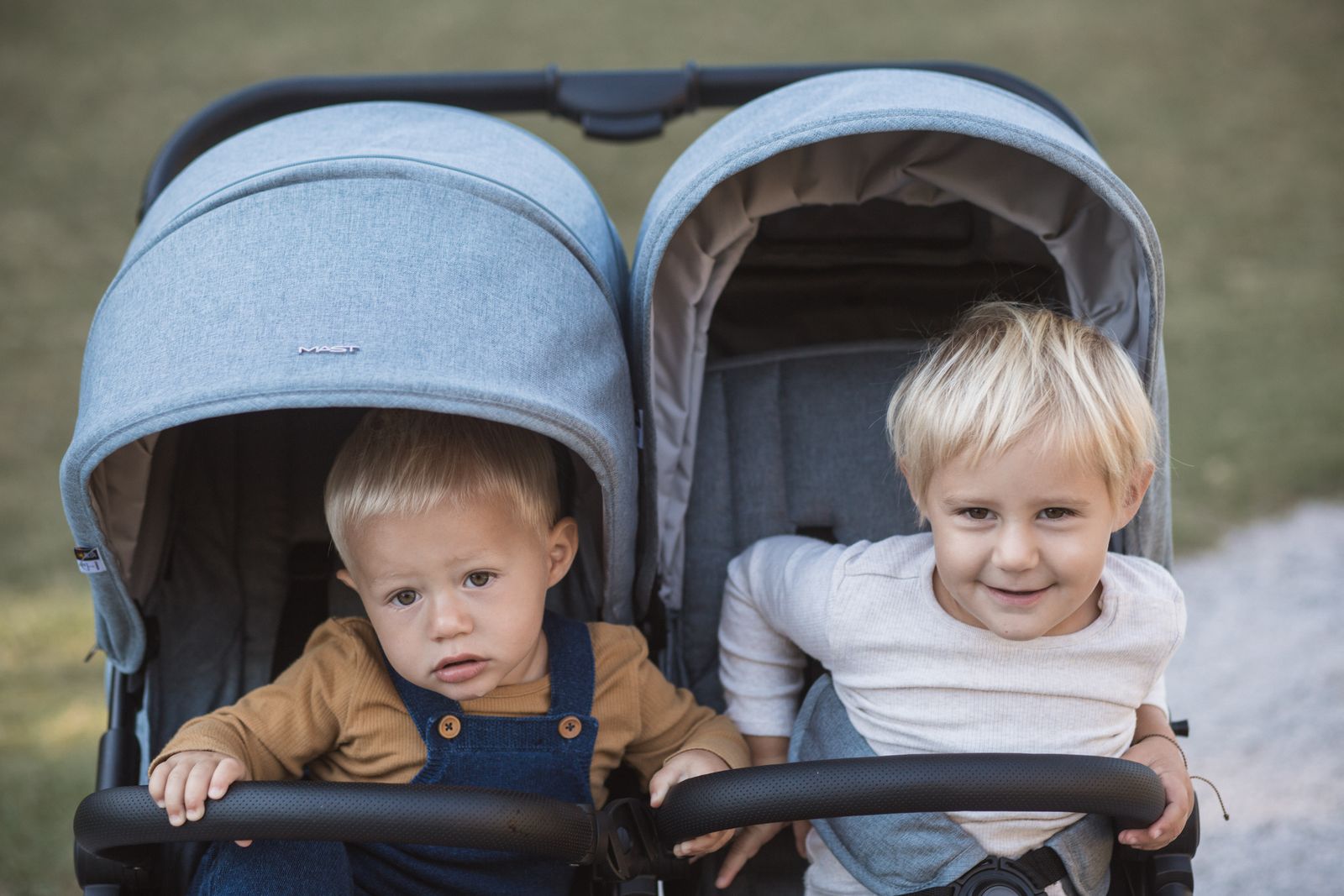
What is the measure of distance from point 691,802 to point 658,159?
18.8 ft

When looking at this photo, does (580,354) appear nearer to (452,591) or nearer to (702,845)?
(452,591)

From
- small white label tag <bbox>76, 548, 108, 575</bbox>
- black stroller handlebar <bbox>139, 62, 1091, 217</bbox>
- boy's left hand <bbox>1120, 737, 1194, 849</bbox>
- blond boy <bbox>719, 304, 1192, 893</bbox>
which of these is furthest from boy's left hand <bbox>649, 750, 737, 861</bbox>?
black stroller handlebar <bbox>139, 62, 1091, 217</bbox>

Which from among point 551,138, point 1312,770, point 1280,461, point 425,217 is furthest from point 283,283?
point 551,138

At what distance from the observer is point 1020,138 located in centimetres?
156

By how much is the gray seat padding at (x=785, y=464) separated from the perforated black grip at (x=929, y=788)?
57 centimetres

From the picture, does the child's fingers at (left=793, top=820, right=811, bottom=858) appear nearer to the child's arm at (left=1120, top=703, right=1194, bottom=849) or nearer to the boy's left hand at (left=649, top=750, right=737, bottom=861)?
the boy's left hand at (left=649, top=750, right=737, bottom=861)

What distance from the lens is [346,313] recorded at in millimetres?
1511

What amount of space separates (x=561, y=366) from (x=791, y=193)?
0.45 m

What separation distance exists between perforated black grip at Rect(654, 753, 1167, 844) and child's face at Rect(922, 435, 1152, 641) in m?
0.23

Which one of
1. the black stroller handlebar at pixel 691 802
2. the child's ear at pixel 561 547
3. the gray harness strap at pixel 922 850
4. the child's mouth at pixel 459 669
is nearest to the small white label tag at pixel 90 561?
the black stroller handlebar at pixel 691 802

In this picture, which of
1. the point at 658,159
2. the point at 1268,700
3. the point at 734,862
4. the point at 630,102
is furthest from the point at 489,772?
the point at 658,159

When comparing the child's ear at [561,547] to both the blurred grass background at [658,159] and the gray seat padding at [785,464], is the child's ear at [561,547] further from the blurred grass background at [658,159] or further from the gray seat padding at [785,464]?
the blurred grass background at [658,159]

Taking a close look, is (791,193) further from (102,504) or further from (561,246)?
(102,504)

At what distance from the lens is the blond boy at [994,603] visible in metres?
1.57
